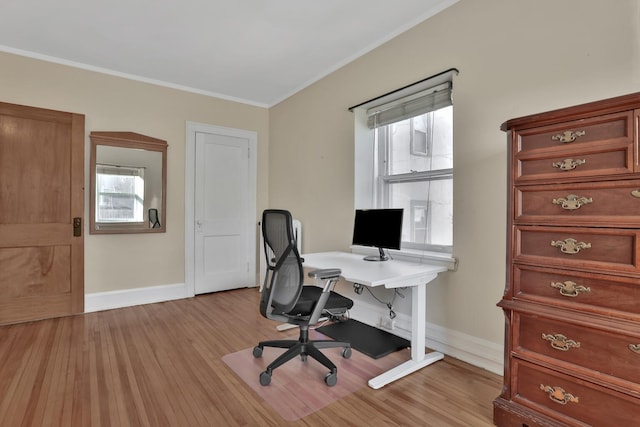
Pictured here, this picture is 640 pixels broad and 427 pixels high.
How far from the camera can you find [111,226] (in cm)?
374

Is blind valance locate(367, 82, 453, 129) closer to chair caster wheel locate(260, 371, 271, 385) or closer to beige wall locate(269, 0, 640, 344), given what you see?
beige wall locate(269, 0, 640, 344)

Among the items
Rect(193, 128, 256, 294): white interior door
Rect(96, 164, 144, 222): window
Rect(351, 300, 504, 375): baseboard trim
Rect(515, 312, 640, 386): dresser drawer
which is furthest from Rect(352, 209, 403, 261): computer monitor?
Rect(96, 164, 144, 222): window

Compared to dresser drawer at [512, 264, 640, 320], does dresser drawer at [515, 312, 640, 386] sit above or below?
below

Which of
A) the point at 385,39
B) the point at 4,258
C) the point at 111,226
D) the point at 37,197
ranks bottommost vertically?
the point at 4,258

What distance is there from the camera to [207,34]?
2977 mm

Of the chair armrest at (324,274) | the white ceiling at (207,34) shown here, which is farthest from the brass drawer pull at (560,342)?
the white ceiling at (207,34)

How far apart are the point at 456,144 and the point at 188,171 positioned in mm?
3185

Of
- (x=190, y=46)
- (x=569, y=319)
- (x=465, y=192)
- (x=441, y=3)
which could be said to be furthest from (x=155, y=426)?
(x=441, y=3)

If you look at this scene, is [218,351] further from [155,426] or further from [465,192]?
[465,192]

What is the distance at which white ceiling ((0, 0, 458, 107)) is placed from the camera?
259 centimetres

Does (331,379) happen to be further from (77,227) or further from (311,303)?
(77,227)

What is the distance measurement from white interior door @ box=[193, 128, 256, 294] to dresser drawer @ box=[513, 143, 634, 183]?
3.63 meters

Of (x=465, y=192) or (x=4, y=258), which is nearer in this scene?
(x=465, y=192)

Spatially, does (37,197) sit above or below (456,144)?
below
